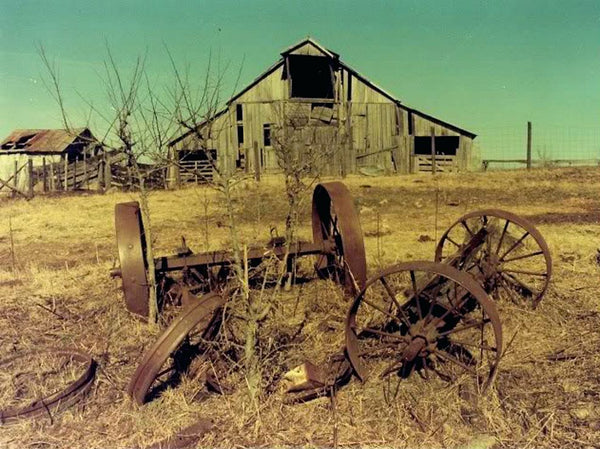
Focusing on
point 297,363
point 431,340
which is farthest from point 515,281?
point 297,363

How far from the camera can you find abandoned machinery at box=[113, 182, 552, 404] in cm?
403

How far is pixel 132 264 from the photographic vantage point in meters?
5.39

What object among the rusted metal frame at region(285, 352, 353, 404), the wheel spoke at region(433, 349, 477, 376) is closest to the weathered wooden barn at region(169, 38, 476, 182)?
the rusted metal frame at region(285, 352, 353, 404)

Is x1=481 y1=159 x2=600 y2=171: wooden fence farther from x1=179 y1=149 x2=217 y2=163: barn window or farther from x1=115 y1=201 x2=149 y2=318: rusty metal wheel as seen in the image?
x1=115 y1=201 x2=149 y2=318: rusty metal wheel

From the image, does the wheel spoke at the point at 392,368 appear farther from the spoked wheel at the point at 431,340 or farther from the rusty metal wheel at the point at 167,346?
the rusty metal wheel at the point at 167,346

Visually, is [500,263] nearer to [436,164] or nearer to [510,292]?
[510,292]

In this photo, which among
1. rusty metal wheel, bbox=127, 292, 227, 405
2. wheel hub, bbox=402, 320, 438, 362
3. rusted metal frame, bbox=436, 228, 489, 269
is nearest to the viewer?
rusty metal wheel, bbox=127, 292, 227, 405

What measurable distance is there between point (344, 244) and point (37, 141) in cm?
3159

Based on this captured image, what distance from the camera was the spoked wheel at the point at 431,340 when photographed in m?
3.96

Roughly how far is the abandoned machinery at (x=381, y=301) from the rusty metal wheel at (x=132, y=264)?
11mm

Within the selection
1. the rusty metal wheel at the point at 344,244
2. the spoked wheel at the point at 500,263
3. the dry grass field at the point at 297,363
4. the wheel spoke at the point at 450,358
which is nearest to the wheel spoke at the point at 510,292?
the spoked wheel at the point at 500,263

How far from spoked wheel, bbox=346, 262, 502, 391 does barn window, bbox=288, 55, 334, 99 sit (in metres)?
21.4

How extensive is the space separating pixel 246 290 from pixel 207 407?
982mm

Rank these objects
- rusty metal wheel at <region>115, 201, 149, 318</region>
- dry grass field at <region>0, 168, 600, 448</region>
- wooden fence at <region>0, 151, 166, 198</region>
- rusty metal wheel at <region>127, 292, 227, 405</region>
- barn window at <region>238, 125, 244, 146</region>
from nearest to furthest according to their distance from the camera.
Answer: dry grass field at <region>0, 168, 600, 448</region>, rusty metal wheel at <region>127, 292, 227, 405</region>, rusty metal wheel at <region>115, 201, 149, 318</region>, wooden fence at <region>0, 151, 166, 198</region>, barn window at <region>238, 125, 244, 146</region>
